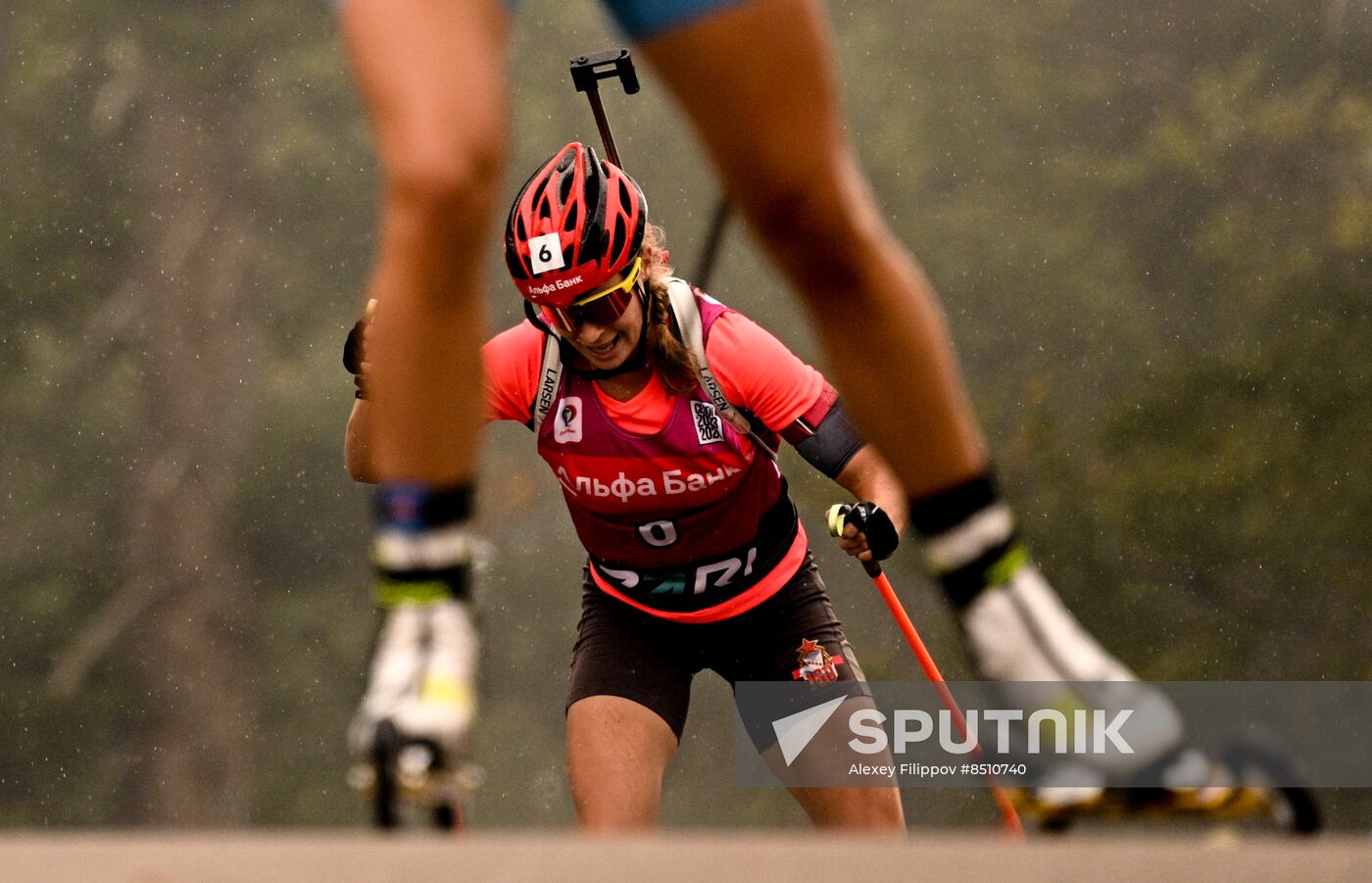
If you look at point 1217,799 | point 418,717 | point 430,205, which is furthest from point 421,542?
point 1217,799

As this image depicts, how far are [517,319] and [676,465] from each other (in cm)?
1559

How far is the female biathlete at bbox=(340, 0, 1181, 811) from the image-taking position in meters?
1.81

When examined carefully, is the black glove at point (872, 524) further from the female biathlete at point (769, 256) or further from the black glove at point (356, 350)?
the female biathlete at point (769, 256)

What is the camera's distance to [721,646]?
4.55 m

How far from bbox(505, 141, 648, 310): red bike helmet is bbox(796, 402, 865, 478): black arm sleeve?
684 millimetres

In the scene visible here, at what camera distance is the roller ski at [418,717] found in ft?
5.97

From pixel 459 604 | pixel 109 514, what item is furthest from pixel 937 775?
pixel 459 604

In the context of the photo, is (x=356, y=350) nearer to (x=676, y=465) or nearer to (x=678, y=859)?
(x=676, y=465)

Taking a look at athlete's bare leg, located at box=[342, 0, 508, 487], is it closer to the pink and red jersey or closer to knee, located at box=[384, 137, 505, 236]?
knee, located at box=[384, 137, 505, 236]

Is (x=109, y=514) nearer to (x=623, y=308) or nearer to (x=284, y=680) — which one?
(x=284, y=680)

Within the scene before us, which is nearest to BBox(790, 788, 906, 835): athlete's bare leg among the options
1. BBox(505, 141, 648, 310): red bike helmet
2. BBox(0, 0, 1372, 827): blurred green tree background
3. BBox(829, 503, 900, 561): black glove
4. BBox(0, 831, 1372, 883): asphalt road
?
BBox(829, 503, 900, 561): black glove

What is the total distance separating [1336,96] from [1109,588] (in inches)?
240

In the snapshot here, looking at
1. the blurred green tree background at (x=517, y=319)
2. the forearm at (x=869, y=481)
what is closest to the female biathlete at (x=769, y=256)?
the forearm at (x=869, y=481)

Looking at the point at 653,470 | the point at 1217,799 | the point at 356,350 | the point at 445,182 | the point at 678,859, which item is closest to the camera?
the point at 678,859
